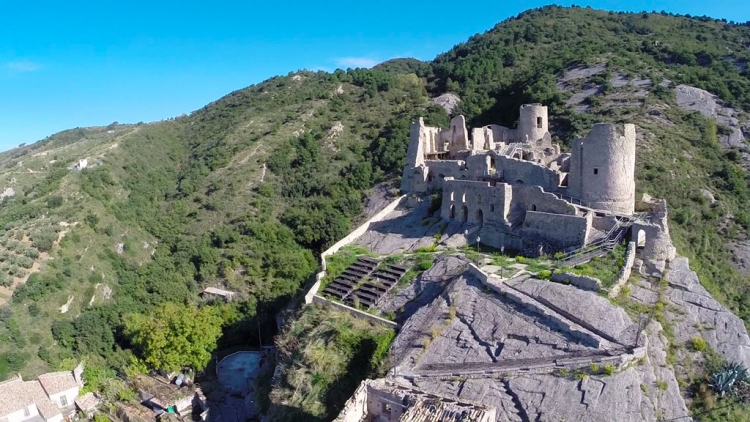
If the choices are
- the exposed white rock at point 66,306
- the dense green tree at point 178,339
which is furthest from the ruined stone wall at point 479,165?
the exposed white rock at point 66,306

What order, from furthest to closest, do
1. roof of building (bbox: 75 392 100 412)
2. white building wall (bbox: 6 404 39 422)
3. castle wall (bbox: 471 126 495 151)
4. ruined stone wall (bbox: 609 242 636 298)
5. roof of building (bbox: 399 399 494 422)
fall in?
1. castle wall (bbox: 471 126 495 151)
2. roof of building (bbox: 75 392 100 412)
3. white building wall (bbox: 6 404 39 422)
4. ruined stone wall (bbox: 609 242 636 298)
5. roof of building (bbox: 399 399 494 422)

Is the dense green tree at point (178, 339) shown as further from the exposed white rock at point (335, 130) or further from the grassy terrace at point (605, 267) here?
the exposed white rock at point (335, 130)

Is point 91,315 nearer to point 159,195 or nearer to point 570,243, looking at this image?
point 159,195

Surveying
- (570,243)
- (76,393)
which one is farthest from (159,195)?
(570,243)

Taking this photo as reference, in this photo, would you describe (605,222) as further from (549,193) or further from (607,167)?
(549,193)

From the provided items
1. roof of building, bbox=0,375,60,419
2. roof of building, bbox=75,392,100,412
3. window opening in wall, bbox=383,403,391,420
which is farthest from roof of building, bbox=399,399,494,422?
roof of building, bbox=0,375,60,419

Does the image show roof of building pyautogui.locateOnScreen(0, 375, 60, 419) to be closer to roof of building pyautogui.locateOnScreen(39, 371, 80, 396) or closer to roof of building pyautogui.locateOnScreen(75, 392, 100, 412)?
roof of building pyautogui.locateOnScreen(39, 371, 80, 396)
